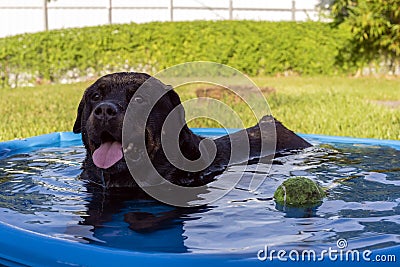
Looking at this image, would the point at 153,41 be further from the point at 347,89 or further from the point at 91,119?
the point at 91,119

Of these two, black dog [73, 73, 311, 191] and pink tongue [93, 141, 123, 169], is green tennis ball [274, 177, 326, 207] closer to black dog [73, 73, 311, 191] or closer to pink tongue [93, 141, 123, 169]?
black dog [73, 73, 311, 191]

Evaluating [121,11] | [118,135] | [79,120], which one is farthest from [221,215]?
[121,11]

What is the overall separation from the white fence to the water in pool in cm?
1875

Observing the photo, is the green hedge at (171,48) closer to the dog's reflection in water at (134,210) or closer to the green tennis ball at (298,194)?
the dog's reflection in water at (134,210)

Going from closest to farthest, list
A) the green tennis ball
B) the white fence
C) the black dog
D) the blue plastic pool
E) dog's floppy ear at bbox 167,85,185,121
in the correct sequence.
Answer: the blue plastic pool
the green tennis ball
the black dog
dog's floppy ear at bbox 167,85,185,121
the white fence

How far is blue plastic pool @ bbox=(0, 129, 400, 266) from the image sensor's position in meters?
2.70

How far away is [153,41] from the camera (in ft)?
62.0

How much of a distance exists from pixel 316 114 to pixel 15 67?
10.4 meters

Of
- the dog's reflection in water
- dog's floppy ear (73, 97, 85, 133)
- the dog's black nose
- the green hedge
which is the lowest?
the dog's reflection in water

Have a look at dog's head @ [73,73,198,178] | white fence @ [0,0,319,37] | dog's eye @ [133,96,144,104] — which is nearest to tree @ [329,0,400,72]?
white fence @ [0,0,319,37]

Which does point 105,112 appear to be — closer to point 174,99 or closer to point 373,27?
point 174,99

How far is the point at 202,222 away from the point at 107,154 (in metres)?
0.97

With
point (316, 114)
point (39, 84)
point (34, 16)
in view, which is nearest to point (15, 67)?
point (39, 84)

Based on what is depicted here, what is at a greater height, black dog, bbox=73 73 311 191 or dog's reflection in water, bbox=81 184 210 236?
black dog, bbox=73 73 311 191
